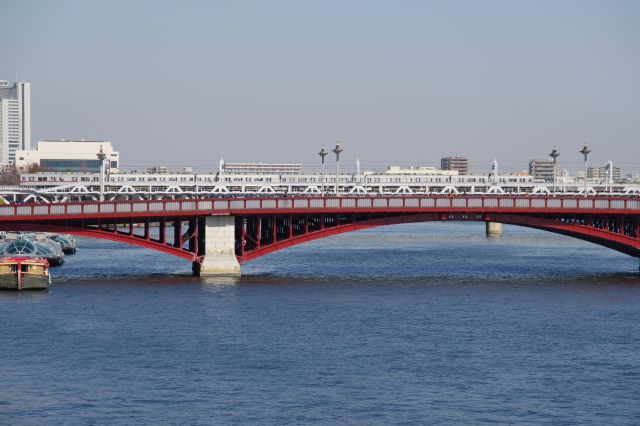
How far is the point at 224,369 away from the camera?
73.1m

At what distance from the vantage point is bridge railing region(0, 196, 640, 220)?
11406 cm

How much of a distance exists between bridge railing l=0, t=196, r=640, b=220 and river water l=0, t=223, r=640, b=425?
690cm

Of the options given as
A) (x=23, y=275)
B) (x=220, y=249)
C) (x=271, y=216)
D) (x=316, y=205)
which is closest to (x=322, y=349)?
(x=23, y=275)

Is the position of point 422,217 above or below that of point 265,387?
above

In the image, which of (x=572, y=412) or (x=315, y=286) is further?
(x=315, y=286)

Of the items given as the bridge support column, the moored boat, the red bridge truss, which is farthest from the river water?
the red bridge truss

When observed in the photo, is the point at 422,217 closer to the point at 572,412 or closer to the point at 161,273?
the point at 161,273

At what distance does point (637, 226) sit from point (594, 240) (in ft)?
22.8

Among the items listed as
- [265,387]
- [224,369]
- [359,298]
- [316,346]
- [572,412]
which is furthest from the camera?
[359,298]

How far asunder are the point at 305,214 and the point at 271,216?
3454mm

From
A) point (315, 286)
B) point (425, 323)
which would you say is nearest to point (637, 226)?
point (315, 286)

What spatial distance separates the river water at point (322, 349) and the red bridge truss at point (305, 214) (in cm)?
422

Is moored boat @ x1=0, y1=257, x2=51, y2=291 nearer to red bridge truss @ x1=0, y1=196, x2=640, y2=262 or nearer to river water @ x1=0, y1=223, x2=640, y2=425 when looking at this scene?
river water @ x1=0, y1=223, x2=640, y2=425

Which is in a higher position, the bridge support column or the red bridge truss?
the red bridge truss
